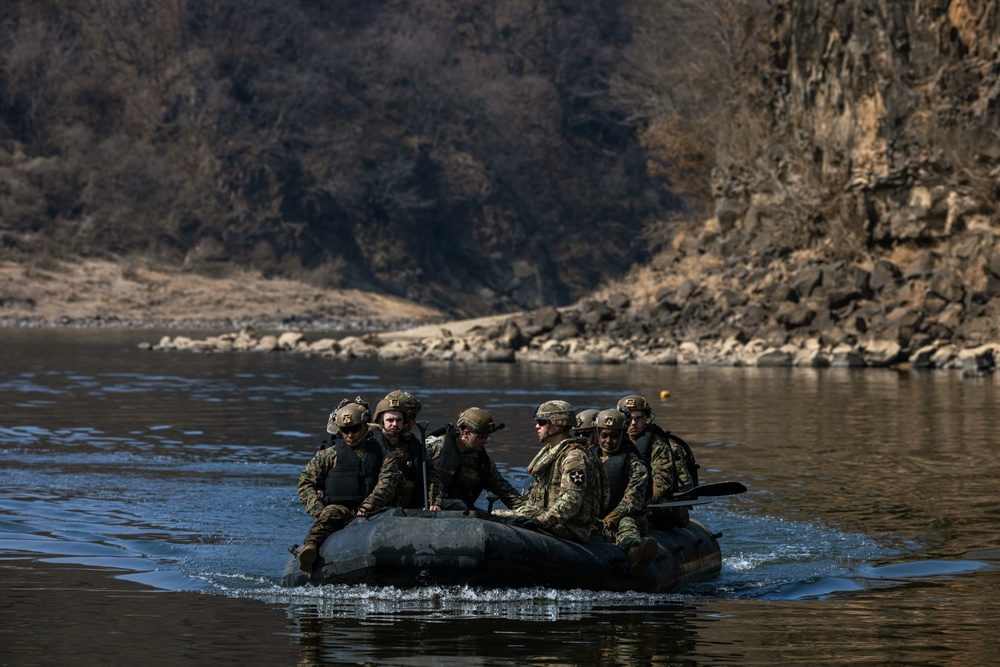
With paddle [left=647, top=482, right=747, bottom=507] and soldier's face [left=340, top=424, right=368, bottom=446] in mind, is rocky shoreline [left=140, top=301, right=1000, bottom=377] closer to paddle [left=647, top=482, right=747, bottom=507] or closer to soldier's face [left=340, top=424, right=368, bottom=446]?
paddle [left=647, top=482, right=747, bottom=507]

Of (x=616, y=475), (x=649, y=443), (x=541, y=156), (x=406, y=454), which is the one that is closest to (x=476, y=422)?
(x=406, y=454)

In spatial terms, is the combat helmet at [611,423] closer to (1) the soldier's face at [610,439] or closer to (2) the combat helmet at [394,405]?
(1) the soldier's face at [610,439]

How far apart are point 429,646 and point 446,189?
286ft

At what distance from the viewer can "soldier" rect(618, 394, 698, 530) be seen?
14.2 metres

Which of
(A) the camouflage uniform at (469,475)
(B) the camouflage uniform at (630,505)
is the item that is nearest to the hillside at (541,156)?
(B) the camouflage uniform at (630,505)

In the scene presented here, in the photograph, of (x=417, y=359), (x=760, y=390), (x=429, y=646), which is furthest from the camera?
(x=417, y=359)

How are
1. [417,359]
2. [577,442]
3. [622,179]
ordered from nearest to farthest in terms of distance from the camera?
1. [577,442]
2. [417,359]
3. [622,179]

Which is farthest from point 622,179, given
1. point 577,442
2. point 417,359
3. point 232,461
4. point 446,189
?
point 577,442

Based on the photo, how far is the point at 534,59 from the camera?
108m

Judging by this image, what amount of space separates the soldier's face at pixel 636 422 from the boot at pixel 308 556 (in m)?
3.05

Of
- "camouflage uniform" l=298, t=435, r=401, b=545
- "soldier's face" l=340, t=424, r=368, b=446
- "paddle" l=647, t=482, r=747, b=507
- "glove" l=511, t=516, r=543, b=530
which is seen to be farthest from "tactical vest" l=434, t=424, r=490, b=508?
"paddle" l=647, t=482, r=747, b=507

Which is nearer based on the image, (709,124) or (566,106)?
(709,124)

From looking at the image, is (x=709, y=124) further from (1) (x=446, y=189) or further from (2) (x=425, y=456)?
(2) (x=425, y=456)

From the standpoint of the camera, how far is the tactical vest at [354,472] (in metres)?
13.0
